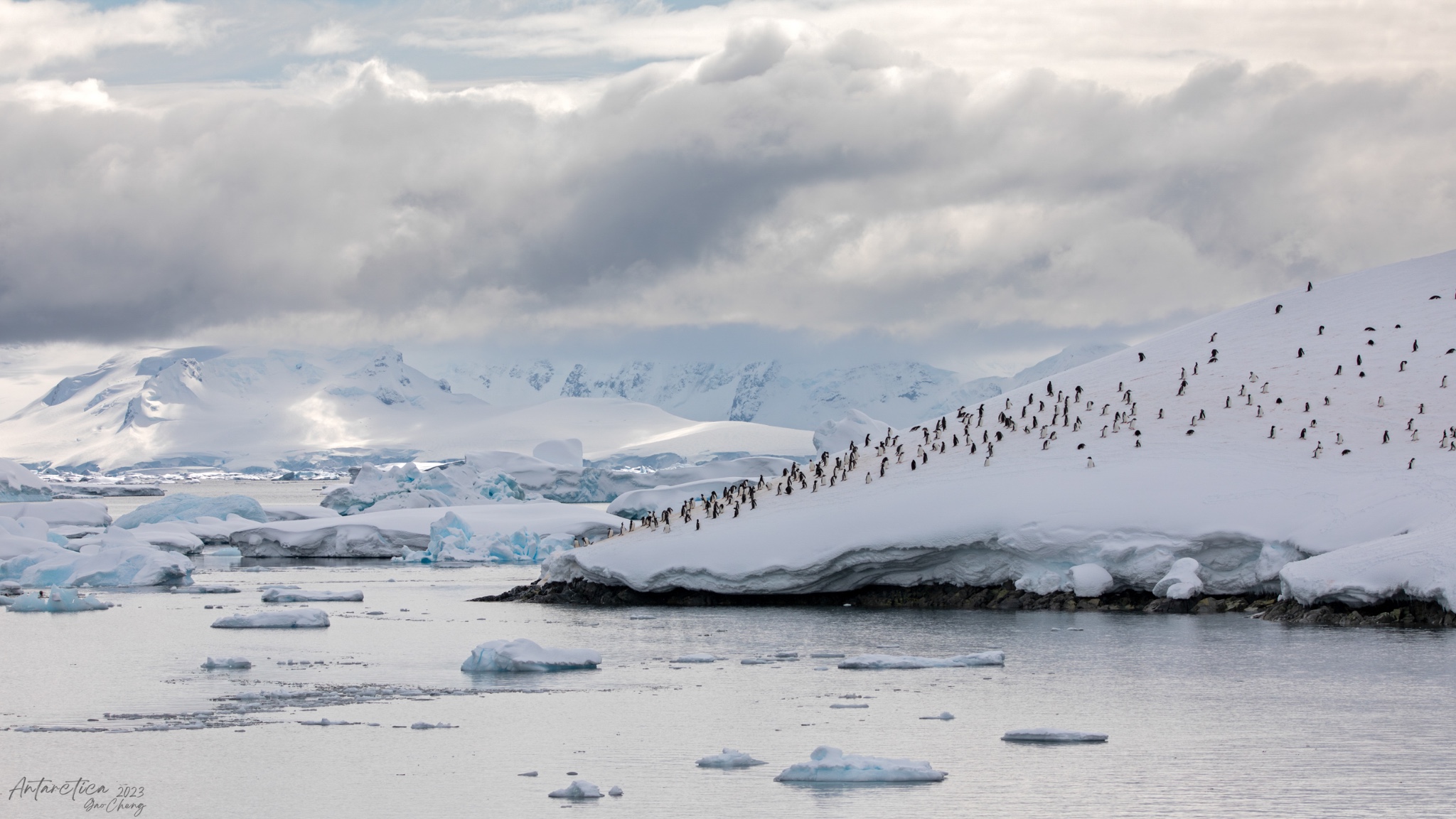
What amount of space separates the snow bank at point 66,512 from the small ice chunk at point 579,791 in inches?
3002

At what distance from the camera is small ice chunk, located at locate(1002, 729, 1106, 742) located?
2016 cm

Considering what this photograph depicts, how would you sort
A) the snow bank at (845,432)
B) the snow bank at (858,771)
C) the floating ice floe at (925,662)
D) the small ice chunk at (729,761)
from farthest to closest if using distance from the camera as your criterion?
the snow bank at (845,432) → the floating ice floe at (925,662) → the small ice chunk at (729,761) → the snow bank at (858,771)

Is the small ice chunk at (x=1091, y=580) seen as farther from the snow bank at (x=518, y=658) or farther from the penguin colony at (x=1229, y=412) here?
the snow bank at (x=518, y=658)

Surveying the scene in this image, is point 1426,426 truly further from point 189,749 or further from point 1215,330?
point 189,749

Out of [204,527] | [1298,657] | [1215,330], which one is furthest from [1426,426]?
[204,527]

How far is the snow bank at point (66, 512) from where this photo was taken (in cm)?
8631

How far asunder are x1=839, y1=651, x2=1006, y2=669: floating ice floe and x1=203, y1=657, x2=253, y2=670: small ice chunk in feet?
36.6

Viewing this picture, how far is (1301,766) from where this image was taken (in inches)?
725

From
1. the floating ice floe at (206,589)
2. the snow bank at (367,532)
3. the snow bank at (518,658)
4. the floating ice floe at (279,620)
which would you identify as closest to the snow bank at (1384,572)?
the snow bank at (518,658)

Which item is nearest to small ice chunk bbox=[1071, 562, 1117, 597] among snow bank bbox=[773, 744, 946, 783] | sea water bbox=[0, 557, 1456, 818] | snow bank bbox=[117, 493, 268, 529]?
sea water bbox=[0, 557, 1456, 818]

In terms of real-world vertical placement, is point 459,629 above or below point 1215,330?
below

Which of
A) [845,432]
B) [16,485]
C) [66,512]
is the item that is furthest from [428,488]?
[16,485]

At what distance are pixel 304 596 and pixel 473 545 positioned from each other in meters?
23.7

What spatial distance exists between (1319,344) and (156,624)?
120ft
